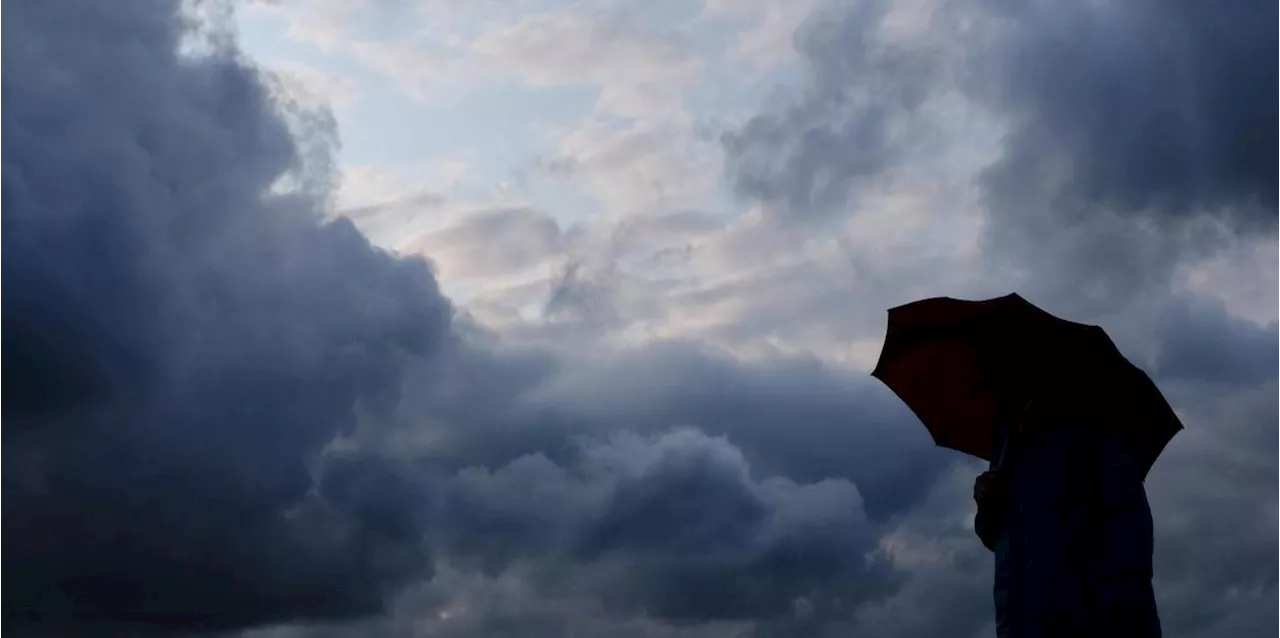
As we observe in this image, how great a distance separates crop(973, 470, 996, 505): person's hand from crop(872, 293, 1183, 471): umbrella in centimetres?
34

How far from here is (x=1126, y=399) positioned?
8594mm

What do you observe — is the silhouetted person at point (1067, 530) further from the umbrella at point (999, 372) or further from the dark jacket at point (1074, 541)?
the umbrella at point (999, 372)

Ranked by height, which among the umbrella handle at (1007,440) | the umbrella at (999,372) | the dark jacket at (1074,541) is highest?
the umbrella at (999,372)

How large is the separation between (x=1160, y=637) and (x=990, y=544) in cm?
124

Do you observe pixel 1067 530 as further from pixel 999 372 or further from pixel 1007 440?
pixel 999 372

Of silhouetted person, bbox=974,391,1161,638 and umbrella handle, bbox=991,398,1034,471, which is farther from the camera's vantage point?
umbrella handle, bbox=991,398,1034,471

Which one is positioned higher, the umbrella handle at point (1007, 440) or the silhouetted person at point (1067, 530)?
the umbrella handle at point (1007, 440)

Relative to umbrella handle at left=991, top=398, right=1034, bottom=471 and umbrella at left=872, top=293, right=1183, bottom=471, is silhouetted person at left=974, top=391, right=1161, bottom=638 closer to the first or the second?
umbrella handle at left=991, top=398, right=1034, bottom=471

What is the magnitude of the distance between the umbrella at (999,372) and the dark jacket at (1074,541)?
0.36 metres

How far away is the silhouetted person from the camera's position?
24.7 ft

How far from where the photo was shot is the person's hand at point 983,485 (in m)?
8.21

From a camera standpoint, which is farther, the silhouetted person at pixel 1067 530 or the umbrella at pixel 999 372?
the umbrella at pixel 999 372

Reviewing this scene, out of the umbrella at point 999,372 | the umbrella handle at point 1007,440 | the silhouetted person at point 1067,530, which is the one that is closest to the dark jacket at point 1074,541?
the silhouetted person at point 1067,530

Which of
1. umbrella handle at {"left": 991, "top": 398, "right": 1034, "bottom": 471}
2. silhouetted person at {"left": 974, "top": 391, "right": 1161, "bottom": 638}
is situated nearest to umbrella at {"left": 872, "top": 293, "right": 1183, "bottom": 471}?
umbrella handle at {"left": 991, "top": 398, "right": 1034, "bottom": 471}
